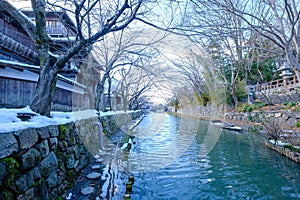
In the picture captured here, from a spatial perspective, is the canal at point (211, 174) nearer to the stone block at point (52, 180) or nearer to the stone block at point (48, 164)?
the stone block at point (52, 180)

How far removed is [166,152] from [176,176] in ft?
7.38

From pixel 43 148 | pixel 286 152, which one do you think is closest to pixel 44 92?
pixel 43 148

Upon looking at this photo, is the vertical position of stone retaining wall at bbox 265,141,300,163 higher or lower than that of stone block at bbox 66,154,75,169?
lower

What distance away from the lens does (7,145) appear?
194cm

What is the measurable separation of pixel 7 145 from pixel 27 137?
1.18ft

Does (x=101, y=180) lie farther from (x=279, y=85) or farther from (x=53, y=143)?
(x=279, y=85)

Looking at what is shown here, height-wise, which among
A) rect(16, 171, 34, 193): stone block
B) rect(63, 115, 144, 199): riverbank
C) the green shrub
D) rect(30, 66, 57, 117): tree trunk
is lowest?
rect(63, 115, 144, 199): riverbank

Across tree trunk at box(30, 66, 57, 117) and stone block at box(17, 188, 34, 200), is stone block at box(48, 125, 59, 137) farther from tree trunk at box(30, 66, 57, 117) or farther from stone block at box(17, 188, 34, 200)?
stone block at box(17, 188, 34, 200)

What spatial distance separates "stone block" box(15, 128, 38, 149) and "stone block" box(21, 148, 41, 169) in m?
0.08

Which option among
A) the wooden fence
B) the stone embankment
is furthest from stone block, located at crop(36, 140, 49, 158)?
the wooden fence

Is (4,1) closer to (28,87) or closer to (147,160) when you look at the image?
(28,87)

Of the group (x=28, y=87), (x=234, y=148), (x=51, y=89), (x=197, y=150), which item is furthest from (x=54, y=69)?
(x=234, y=148)

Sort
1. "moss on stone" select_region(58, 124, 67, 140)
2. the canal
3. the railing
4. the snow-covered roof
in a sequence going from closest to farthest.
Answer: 1. "moss on stone" select_region(58, 124, 67, 140)
2. the canal
3. the snow-covered roof
4. the railing

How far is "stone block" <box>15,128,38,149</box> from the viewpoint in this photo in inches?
85.0
